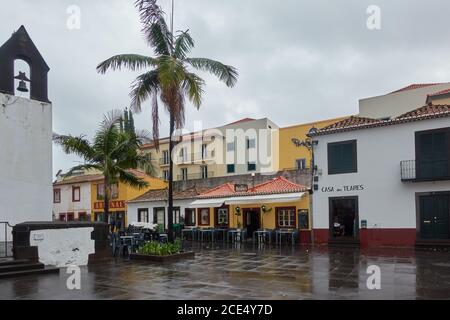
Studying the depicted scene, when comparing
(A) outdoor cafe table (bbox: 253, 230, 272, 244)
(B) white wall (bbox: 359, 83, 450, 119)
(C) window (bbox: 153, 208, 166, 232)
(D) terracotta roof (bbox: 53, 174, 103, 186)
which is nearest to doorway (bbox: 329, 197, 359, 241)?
(A) outdoor cafe table (bbox: 253, 230, 272, 244)

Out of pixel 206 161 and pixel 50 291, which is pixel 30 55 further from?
pixel 206 161

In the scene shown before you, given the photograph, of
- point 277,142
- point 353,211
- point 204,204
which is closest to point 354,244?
point 353,211

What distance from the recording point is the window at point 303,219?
835 inches

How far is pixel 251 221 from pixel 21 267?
48.0ft

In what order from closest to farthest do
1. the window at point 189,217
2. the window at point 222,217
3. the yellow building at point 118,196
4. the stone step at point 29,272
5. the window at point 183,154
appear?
the stone step at point 29,272 < the window at point 222,217 < the window at point 189,217 < the yellow building at point 118,196 < the window at point 183,154

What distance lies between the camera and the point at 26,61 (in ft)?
51.0

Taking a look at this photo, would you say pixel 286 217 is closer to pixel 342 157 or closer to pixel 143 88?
pixel 342 157

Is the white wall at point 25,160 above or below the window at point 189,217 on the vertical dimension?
above

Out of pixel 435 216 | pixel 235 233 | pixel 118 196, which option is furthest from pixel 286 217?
pixel 118 196

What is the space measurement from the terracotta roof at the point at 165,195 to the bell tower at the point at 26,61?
12548 mm

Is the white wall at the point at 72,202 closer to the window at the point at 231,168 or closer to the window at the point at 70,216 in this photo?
the window at the point at 70,216

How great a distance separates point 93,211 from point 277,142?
17.1 m

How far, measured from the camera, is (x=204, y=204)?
80.6ft

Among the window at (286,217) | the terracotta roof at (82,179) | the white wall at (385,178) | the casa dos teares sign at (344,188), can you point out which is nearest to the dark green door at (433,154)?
the white wall at (385,178)
